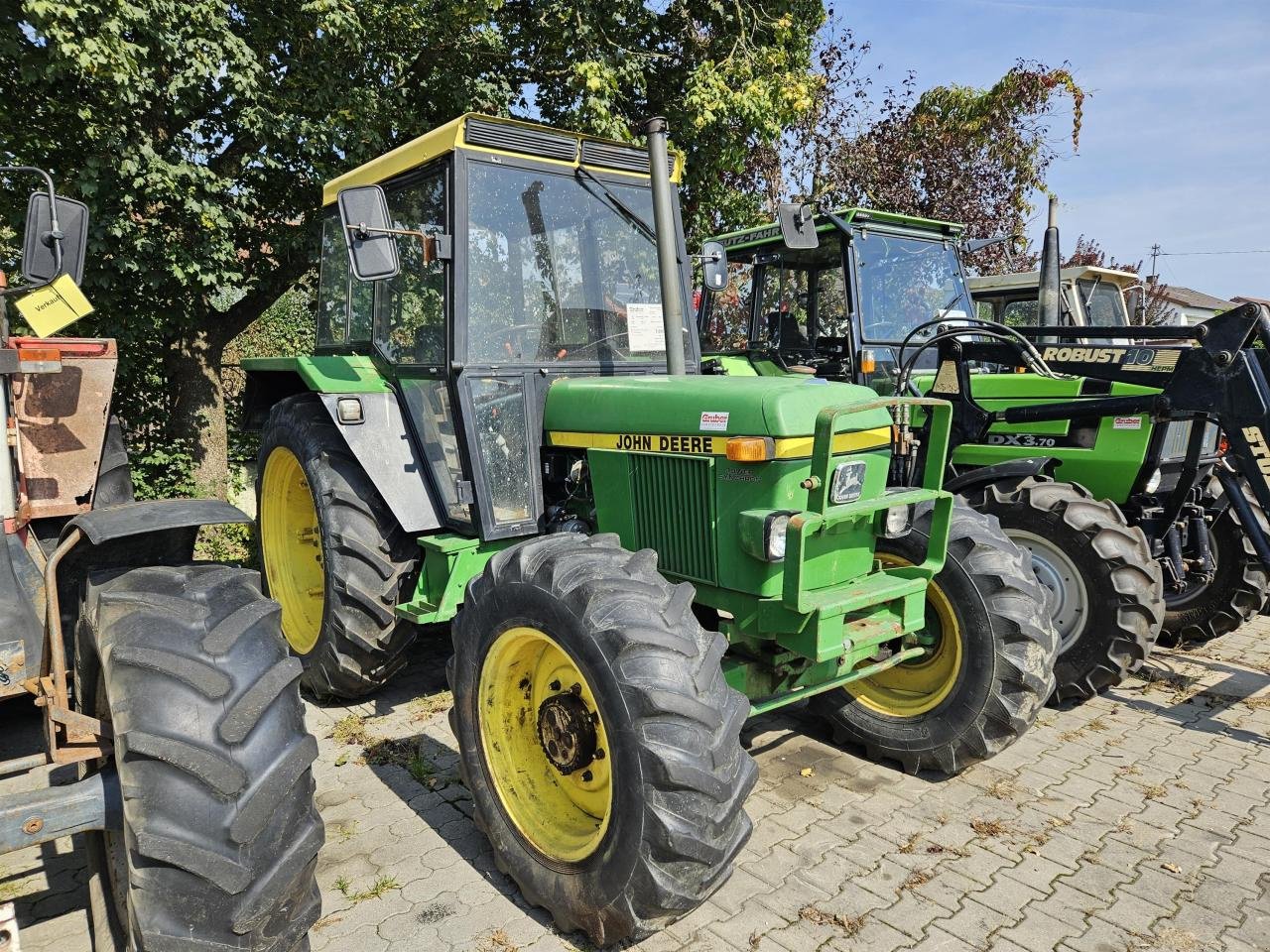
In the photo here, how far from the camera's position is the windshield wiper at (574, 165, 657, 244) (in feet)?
12.4

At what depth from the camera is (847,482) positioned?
9.73 ft

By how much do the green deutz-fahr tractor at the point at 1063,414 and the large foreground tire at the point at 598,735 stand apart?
2570 millimetres

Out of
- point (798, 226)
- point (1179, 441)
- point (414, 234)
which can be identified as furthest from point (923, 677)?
point (798, 226)

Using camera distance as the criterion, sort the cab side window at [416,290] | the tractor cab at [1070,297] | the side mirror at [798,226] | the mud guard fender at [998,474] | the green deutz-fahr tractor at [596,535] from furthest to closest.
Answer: the tractor cab at [1070,297]
the side mirror at [798,226]
the mud guard fender at [998,474]
the cab side window at [416,290]
the green deutz-fahr tractor at [596,535]

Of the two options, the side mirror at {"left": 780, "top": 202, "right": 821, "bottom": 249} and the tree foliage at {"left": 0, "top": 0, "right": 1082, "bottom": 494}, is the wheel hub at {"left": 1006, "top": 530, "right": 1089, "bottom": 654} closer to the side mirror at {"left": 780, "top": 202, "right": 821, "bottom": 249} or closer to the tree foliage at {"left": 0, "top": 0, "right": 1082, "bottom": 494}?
the side mirror at {"left": 780, "top": 202, "right": 821, "bottom": 249}

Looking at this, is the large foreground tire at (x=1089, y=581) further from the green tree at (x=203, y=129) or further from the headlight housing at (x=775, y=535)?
the green tree at (x=203, y=129)

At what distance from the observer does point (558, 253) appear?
3.68 metres

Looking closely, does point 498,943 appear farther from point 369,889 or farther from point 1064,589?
point 1064,589

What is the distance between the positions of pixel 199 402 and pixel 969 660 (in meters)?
7.09

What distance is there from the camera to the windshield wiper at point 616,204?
3.77 metres

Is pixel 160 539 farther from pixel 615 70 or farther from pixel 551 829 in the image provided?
pixel 615 70

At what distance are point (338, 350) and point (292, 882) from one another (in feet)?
10.3

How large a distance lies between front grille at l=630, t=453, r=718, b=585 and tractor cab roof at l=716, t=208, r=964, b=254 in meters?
3.06

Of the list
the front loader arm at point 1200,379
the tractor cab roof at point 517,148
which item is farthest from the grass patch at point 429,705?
the front loader arm at point 1200,379
